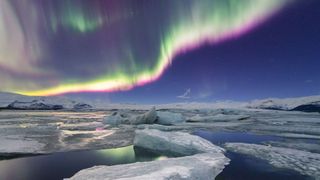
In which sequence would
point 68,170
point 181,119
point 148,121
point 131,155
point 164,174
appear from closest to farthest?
point 164,174
point 68,170
point 131,155
point 148,121
point 181,119

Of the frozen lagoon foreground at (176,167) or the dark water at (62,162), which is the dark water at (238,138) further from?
the dark water at (62,162)

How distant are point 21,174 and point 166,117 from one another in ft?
60.3

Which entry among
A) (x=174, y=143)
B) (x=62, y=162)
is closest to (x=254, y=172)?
(x=174, y=143)

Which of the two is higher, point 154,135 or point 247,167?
point 154,135

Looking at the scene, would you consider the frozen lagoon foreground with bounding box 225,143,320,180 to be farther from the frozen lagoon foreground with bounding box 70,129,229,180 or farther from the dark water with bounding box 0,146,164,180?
the dark water with bounding box 0,146,164,180

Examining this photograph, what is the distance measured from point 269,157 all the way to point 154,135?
4.83 meters

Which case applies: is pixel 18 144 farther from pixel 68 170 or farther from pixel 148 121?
pixel 148 121

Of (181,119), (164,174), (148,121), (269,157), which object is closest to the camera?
(164,174)

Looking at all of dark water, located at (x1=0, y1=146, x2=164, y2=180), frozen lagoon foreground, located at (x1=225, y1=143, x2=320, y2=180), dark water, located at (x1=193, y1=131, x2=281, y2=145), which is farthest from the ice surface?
dark water, located at (x1=193, y1=131, x2=281, y2=145)

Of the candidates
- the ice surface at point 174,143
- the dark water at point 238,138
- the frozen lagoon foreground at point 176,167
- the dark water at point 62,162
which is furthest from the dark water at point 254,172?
the dark water at point 238,138

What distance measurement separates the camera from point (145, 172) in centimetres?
615

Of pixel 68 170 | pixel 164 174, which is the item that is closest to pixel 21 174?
pixel 68 170

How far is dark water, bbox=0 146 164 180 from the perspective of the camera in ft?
24.9

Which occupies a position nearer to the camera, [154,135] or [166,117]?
[154,135]
